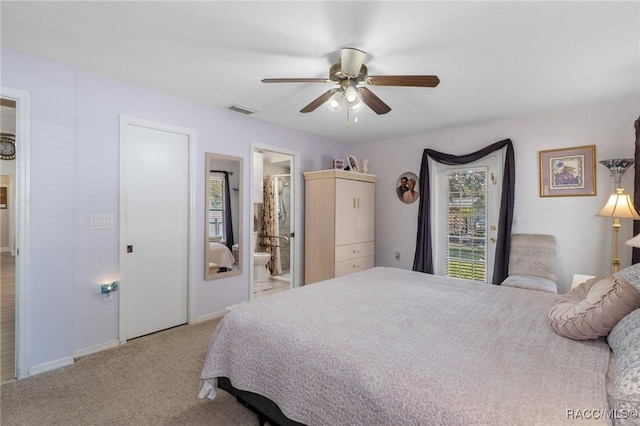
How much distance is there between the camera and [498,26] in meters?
1.93

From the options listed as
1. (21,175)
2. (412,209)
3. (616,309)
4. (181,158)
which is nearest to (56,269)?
(21,175)

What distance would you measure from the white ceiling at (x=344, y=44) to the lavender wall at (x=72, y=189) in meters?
0.18

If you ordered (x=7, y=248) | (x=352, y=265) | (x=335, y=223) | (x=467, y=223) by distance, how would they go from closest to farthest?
(x=335, y=223), (x=467, y=223), (x=352, y=265), (x=7, y=248)

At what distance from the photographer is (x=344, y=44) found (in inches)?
83.6

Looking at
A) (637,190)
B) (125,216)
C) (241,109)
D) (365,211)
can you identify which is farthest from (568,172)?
(125,216)

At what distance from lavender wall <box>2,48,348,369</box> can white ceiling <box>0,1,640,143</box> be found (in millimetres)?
182

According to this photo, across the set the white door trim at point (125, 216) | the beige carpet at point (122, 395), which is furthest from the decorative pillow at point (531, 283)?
the white door trim at point (125, 216)

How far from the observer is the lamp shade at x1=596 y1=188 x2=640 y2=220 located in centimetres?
277

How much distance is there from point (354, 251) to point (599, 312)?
3.17 meters

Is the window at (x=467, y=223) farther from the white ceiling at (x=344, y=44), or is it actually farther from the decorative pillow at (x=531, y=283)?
the white ceiling at (x=344, y=44)

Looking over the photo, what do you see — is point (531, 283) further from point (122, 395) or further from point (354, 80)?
point (122, 395)

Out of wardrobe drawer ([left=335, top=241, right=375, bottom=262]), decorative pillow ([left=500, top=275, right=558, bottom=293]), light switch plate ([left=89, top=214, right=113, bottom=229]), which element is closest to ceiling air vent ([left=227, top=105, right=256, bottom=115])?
light switch plate ([left=89, top=214, right=113, bottom=229])

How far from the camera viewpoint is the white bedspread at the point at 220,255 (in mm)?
3592

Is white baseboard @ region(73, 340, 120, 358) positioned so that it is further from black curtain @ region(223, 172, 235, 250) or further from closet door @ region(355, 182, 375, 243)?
closet door @ region(355, 182, 375, 243)
